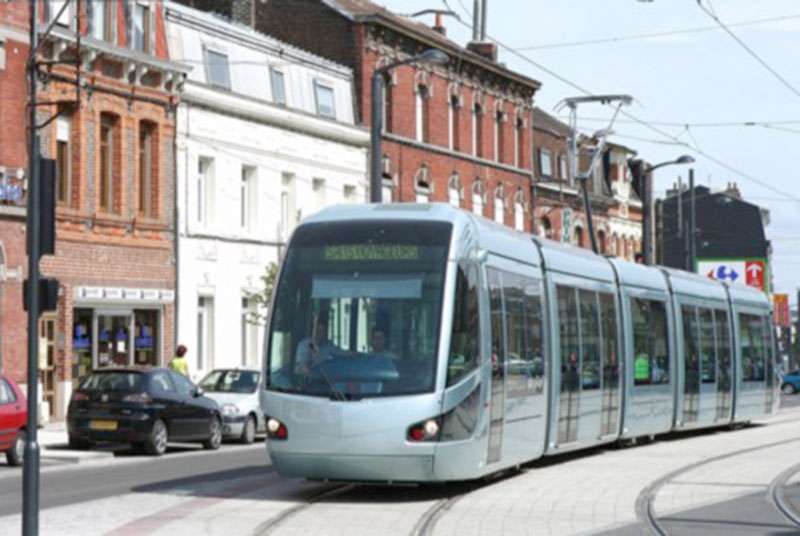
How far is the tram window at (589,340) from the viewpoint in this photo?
24.8 meters

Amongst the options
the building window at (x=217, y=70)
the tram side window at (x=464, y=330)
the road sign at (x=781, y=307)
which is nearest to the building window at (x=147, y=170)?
the building window at (x=217, y=70)

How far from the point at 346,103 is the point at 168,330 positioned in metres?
13.1

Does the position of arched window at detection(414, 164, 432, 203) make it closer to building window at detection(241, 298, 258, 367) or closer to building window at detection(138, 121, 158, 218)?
building window at detection(241, 298, 258, 367)

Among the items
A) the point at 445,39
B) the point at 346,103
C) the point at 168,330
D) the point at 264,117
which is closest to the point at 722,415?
the point at 168,330

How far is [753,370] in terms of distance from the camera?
3688cm

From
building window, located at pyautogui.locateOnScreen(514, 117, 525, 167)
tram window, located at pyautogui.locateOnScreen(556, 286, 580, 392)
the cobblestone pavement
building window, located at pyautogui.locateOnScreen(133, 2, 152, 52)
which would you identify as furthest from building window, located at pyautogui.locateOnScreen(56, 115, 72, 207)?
building window, located at pyautogui.locateOnScreen(514, 117, 525, 167)

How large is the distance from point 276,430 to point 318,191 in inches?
1281

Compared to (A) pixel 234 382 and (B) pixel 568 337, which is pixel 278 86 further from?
(B) pixel 568 337

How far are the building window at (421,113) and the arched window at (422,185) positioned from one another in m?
1.00

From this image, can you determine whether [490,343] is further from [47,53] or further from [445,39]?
[445,39]

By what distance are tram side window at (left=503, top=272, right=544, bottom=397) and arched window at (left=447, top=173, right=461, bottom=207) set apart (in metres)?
36.9

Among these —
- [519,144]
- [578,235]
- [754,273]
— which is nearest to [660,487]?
[519,144]

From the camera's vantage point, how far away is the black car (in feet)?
96.0

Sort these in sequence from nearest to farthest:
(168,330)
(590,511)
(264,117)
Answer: (590,511)
(168,330)
(264,117)
